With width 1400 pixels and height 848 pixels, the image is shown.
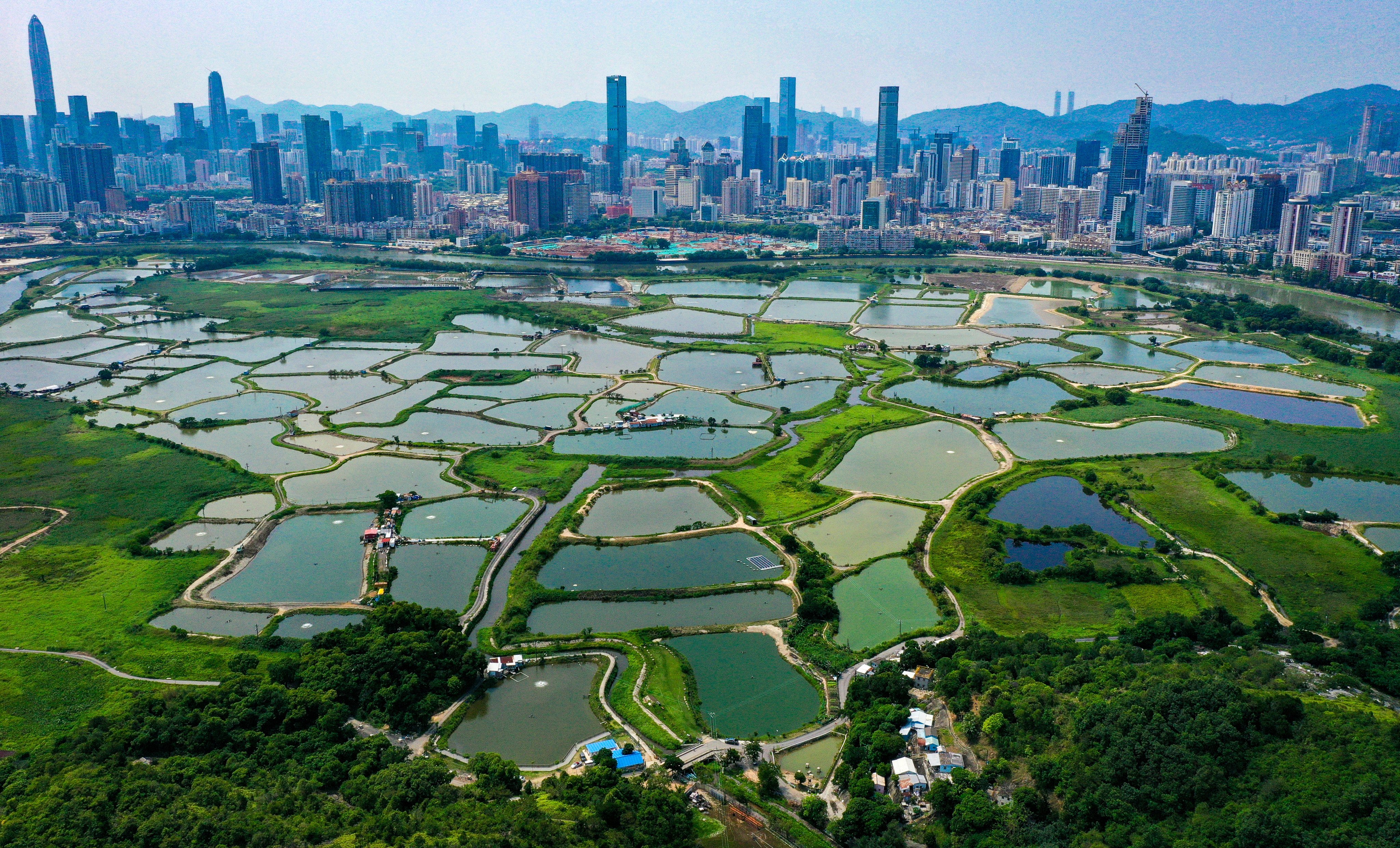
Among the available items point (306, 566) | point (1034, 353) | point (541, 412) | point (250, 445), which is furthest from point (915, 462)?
point (250, 445)

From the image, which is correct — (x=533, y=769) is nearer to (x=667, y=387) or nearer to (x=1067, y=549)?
(x=1067, y=549)

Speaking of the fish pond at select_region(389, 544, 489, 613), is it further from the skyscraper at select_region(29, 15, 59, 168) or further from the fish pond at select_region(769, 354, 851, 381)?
the skyscraper at select_region(29, 15, 59, 168)

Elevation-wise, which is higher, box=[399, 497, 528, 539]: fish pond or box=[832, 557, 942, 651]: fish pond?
box=[399, 497, 528, 539]: fish pond

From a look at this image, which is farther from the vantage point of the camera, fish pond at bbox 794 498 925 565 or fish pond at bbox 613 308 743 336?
fish pond at bbox 613 308 743 336

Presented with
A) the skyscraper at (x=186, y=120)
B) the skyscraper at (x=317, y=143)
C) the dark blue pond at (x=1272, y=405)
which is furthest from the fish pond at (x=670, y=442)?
the skyscraper at (x=186, y=120)

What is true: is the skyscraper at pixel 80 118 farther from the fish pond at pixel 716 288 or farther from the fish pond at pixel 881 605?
the fish pond at pixel 881 605

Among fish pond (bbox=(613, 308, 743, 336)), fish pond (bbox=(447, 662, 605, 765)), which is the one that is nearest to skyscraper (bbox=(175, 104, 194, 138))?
fish pond (bbox=(613, 308, 743, 336))

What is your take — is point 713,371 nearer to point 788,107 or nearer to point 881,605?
point 881,605

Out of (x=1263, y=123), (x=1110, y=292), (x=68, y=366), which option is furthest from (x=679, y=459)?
(x=1263, y=123)

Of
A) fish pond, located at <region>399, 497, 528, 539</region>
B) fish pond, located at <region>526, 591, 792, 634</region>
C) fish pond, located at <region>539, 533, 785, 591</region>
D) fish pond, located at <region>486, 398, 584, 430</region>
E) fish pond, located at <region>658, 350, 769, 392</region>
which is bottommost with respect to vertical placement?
fish pond, located at <region>526, 591, 792, 634</region>
